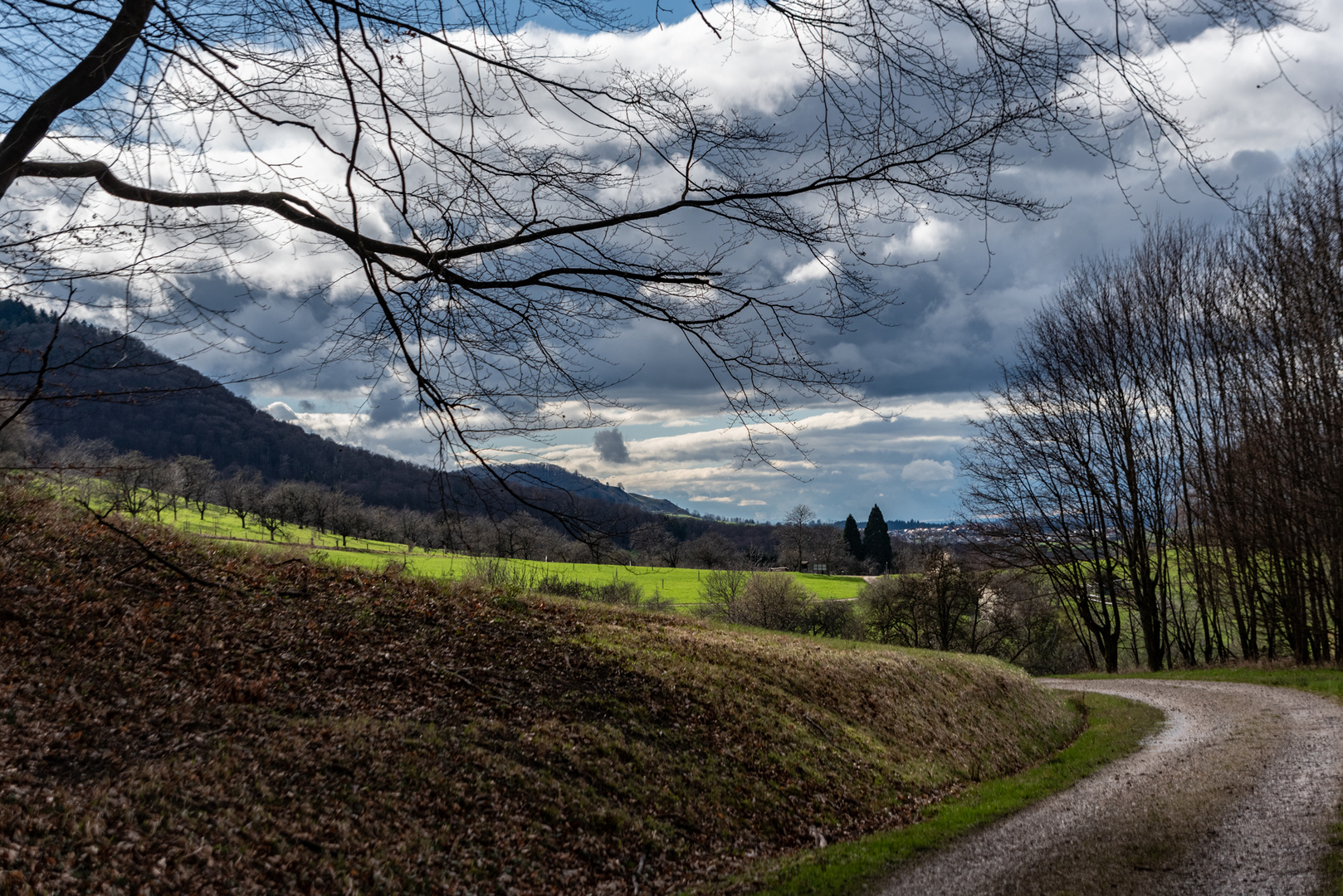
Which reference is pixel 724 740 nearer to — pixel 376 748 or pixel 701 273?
pixel 376 748

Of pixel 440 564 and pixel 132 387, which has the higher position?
pixel 132 387

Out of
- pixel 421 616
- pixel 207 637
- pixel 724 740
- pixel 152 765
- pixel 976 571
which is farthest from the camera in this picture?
pixel 976 571

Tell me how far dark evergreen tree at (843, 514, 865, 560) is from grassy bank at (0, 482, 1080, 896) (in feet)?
269

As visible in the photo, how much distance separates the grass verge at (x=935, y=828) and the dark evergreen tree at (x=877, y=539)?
3051 inches

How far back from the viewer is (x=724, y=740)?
8.98 meters

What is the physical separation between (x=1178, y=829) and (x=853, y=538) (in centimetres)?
9024

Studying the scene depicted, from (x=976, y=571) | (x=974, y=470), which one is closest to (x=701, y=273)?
(x=974, y=470)

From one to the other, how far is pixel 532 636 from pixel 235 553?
5132 millimetres

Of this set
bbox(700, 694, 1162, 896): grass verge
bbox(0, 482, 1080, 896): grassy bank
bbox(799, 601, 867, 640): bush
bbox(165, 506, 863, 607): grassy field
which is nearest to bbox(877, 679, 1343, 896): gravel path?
bbox(700, 694, 1162, 896): grass verge

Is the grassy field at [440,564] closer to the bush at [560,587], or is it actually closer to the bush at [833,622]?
the bush at [560,587]

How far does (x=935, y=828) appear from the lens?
8180 mm

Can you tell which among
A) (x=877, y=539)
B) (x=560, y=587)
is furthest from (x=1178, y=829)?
(x=877, y=539)

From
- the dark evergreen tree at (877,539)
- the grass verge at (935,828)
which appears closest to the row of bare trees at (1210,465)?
the grass verge at (935,828)

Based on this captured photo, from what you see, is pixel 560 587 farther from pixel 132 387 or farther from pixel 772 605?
pixel 772 605
